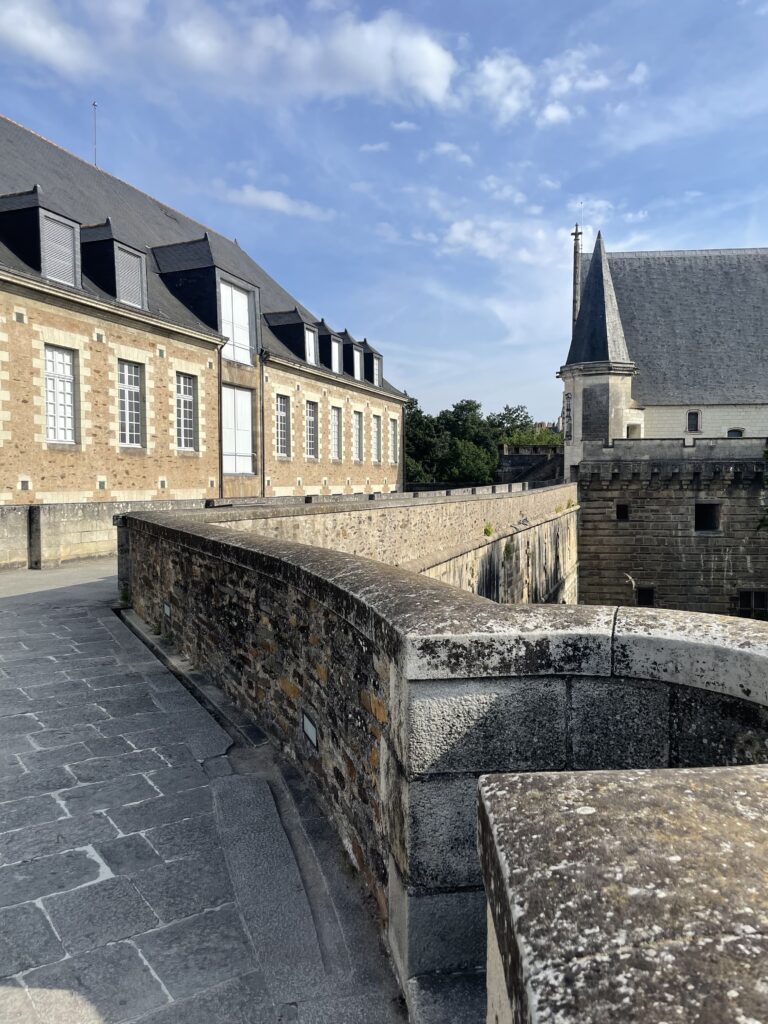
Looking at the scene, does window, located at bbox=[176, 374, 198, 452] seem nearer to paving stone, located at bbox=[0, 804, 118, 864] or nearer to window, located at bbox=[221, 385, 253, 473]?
window, located at bbox=[221, 385, 253, 473]

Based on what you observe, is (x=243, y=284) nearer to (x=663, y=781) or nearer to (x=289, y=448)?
(x=289, y=448)

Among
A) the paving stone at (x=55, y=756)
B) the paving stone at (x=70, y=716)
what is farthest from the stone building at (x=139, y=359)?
the paving stone at (x=55, y=756)

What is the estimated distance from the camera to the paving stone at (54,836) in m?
2.91

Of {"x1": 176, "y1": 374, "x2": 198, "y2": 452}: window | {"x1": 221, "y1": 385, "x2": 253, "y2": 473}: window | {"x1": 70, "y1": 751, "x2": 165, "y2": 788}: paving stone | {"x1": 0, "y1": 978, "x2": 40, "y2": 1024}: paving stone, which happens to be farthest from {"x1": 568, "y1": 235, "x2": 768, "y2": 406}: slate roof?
{"x1": 0, "y1": 978, "x2": 40, "y2": 1024}: paving stone

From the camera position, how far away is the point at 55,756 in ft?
12.7

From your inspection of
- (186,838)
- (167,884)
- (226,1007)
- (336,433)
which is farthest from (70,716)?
(336,433)

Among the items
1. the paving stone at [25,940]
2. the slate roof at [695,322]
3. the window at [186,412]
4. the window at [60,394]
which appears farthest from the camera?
the slate roof at [695,322]

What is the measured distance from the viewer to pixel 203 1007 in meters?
2.10

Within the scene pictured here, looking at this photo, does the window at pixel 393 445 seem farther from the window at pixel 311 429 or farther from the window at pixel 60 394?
the window at pixel 60 394

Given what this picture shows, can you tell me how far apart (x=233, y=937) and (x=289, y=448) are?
72.8ft

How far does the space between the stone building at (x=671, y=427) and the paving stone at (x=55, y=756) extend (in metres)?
21.0

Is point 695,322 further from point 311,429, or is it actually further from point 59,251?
point 59,251

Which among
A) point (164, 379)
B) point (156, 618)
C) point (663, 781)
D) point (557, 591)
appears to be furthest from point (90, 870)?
point (557, 591)

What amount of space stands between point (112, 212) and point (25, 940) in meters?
21.1
